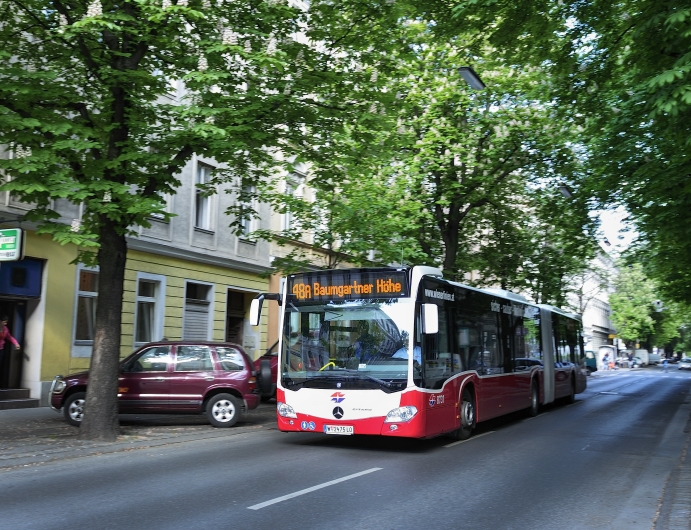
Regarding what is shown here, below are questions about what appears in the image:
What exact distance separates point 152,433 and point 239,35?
7562mm

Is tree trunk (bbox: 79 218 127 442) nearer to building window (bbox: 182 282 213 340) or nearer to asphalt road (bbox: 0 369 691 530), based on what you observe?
Answer: asphalt road (bbox: 0 369 691 530)

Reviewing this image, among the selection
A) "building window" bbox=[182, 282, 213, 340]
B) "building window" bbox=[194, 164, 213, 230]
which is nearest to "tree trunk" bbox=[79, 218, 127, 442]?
"building window" bbox=[182, 282, 213, 340]

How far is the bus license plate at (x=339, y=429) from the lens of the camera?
10438 millimetres

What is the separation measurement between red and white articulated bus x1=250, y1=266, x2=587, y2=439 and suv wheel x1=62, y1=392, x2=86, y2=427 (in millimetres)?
4944

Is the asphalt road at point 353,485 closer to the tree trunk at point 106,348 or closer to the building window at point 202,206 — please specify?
the tree trunk at point 106,348

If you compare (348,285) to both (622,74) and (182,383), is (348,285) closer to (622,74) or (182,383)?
(182,383)

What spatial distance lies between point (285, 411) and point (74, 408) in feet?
17.3

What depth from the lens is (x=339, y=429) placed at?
10500 millimetres

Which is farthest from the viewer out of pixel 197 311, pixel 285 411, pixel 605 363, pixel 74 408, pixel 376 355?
pixel 605 363

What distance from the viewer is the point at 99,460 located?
1000cm

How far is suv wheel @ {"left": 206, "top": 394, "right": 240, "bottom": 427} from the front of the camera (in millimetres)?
14242

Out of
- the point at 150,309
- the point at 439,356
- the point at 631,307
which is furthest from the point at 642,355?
the point at 439,356

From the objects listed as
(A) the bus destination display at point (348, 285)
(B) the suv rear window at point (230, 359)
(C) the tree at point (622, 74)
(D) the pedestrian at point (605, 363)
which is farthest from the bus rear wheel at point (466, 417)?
(D) the pedestrian at point (605, 363)

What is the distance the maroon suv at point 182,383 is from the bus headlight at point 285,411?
3.31 metres
